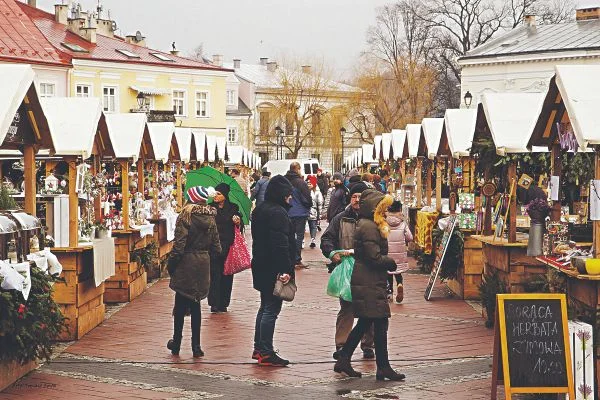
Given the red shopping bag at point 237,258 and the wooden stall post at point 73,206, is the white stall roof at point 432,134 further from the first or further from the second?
the wooden stall post at point 73,206

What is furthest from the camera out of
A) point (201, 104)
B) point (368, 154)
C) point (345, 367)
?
point (201, 104)

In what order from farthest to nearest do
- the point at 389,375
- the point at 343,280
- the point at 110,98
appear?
the point at 110,98 → the point at 343,280 → the point at 389,375

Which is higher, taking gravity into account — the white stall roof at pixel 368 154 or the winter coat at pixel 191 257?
the white stall roof at pixel 368 154

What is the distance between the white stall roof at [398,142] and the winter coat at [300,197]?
32.6ft

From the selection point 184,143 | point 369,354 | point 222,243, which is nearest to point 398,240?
point 222,243

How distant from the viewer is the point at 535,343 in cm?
952

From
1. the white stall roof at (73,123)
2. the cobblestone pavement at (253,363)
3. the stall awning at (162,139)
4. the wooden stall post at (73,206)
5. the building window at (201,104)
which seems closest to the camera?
the cobblestone pavement at (253,363)

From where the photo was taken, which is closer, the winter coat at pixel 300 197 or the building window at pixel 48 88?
the winter coat at pixel 300 197

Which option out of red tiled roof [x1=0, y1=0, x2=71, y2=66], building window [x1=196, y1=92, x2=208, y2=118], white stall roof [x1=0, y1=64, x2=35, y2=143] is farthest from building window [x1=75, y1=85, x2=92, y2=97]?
white stall roof [x1=0, y1=64, x2=35, y2=143]

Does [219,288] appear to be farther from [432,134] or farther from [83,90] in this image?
[83,90]

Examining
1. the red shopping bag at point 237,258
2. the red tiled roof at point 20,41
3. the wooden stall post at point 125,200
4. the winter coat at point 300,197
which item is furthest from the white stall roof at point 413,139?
the red tiled roof at point 20,41

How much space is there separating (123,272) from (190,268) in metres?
4.48

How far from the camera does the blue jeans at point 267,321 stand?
1195 cm

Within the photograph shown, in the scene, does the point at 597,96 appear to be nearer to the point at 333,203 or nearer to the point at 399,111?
the point at 333,203
